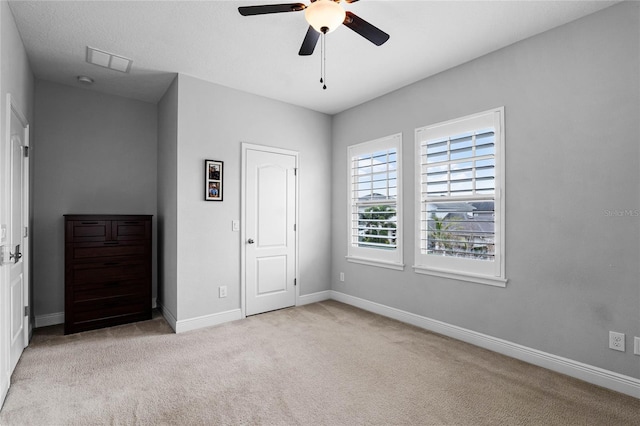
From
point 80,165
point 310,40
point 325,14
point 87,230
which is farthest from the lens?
point 80,165

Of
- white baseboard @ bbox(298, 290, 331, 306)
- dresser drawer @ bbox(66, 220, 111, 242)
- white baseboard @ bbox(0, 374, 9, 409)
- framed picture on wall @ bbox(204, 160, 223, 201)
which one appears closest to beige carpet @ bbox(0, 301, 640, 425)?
white baseboard @ bbox(0, 374, 9, 409)

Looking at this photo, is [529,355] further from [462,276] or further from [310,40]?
[310,40]

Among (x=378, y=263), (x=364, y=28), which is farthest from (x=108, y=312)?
(x=364, y=28)

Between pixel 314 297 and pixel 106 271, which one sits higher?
pixel 106 271

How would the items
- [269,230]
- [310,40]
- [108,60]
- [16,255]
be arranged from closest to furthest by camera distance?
[310,40] < [16,255] < [108,60] < [269,230]

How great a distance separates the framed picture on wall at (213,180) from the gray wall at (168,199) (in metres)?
0.31

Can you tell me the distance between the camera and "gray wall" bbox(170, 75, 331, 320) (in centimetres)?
358

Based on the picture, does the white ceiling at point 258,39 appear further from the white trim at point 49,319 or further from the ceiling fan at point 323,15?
the white trim at point 49,319

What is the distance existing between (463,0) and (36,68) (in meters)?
4.13

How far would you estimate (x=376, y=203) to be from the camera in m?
4.22

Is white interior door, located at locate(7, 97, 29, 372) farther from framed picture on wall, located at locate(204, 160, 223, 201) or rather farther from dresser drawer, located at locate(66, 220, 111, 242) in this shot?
framed picture on wall, located at locate(204, 160, 223, 201)

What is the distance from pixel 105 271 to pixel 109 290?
22 cm

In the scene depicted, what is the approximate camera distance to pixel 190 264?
361cm

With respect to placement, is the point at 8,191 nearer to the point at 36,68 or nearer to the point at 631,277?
the point at 36,68
